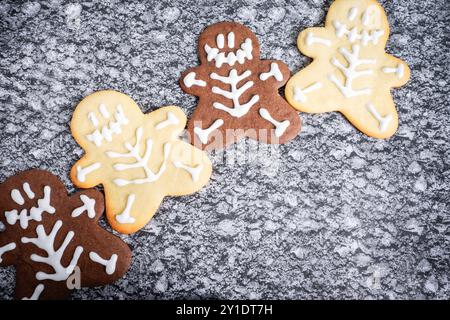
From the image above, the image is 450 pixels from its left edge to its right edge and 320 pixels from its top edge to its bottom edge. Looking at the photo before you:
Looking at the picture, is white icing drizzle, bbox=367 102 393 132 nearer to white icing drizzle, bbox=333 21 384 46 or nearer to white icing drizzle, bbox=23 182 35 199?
white icing drizzle, bbox=333 21 384 46

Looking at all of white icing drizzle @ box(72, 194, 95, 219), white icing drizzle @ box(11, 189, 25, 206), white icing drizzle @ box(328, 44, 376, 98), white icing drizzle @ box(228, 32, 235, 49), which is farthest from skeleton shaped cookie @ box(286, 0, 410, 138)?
white icing drizzle @ box(11, 189, 25, 206)

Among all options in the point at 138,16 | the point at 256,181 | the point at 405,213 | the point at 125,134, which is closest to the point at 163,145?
the point at 125,134

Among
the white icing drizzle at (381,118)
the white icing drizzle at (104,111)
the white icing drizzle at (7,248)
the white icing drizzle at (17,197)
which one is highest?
the white icing drizzle at (104,111)

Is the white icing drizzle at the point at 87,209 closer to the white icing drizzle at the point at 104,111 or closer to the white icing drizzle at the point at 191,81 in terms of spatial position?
the white icing drizzle at the point at 104,111

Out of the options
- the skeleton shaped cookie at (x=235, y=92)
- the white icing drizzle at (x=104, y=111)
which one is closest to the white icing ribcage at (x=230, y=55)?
the skeleton shaped cookie at (x=235, y=92)
